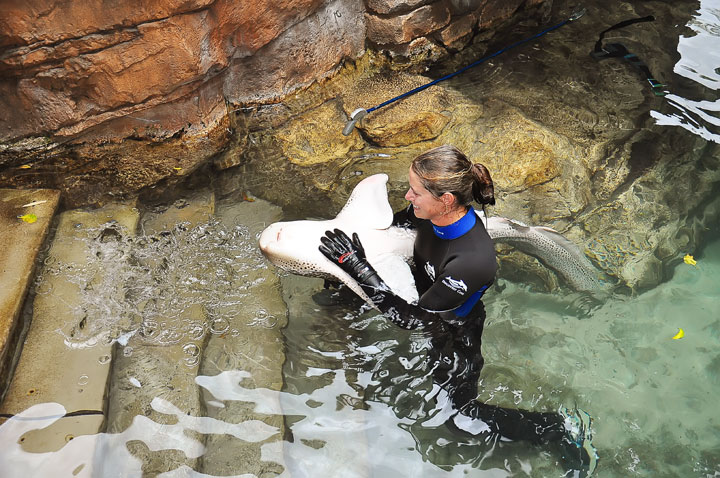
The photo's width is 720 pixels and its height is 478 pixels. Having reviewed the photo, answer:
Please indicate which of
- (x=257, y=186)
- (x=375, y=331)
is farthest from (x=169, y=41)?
(x=375, y=331)

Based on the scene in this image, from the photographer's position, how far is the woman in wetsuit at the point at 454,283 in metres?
3.25

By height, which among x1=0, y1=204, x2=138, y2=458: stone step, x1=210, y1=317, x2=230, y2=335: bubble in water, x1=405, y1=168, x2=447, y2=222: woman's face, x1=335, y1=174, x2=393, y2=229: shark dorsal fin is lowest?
x1=0, y1=204, x2=138, y2=458: stone step

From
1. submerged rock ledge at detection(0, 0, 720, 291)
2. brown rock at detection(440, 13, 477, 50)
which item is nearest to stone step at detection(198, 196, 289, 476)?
submerged rock ledge at detection(0, 0, 720, 291)

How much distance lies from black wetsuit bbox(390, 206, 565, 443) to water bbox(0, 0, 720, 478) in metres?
0.11

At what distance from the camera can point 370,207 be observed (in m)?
3.86

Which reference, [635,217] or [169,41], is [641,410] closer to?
[635,217]

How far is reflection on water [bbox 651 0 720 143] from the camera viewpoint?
566 cm

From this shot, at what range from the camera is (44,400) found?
3.41 m

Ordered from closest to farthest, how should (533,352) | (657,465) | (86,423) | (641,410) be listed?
1. (86,423)
2. (657,465)
3. (641,410)
4. (533,352)

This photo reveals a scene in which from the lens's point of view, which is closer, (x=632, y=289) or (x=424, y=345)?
(x=424, y=345)

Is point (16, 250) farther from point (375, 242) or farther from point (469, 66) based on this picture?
point (469, 66)

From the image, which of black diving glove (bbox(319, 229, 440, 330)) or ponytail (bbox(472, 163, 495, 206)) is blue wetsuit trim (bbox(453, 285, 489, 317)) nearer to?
black diving glove (bbox(319, 229, 440, 330))

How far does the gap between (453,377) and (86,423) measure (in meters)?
2.21

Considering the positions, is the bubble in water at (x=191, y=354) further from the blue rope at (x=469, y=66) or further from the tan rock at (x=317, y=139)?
the blue rope at (x=469, y=66)
